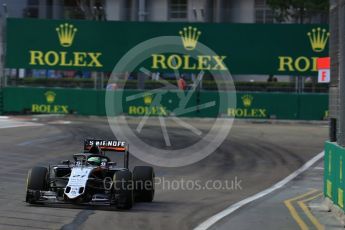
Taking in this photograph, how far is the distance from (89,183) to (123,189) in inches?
24.9

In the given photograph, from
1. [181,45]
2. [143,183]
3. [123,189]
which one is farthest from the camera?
[181,45]

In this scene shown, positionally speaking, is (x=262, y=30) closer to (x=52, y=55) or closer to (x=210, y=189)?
(x=52, y=55)

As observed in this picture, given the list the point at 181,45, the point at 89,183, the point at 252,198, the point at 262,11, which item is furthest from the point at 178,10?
the point at 89,183

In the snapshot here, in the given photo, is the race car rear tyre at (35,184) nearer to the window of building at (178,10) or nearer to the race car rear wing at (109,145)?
the race car rear wing at (109,145)

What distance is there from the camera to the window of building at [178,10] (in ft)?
186

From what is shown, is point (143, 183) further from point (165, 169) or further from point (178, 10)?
point (178, 10)

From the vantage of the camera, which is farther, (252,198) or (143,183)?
(252,198)

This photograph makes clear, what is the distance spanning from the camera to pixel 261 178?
1738 cm

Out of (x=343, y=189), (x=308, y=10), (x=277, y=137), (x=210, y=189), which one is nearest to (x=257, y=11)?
(x=308, y=10)

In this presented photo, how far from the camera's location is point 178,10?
188ft

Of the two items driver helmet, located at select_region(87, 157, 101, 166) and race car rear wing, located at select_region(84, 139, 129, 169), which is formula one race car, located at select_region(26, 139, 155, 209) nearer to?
driver helmet, located at select_region(87, 157, 101, 166)

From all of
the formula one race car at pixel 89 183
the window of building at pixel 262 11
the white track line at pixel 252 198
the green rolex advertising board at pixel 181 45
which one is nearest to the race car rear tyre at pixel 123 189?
the formula one race car at pixel 89 183

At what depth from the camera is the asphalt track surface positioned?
11.1 m

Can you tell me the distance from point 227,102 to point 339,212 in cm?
2147
